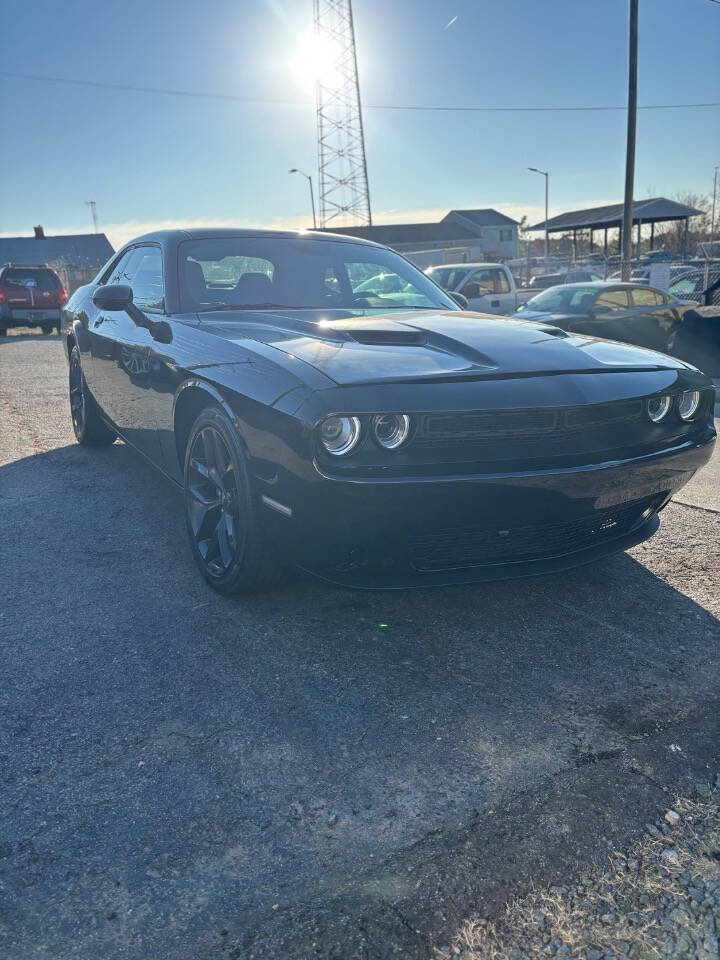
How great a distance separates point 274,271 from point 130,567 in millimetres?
1615

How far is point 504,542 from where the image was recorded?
2596 millimetres

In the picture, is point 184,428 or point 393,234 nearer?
point 184,428

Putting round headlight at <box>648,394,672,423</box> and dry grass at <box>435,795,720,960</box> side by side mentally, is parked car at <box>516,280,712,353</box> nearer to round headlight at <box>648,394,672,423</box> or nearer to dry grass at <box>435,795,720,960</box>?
round headlight at <box>648,394,672,423</box>

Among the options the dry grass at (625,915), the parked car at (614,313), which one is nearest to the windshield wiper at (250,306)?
the dry grass at (625,915)

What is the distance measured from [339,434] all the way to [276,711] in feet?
2.77

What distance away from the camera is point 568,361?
2.81 meters

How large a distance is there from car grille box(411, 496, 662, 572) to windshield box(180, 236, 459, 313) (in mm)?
1591

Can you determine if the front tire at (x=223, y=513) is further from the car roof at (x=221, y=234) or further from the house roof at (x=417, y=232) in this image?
the house roof at (x=417, y=232)

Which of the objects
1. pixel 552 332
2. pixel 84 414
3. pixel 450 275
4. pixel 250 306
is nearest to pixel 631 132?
pixel 450 275

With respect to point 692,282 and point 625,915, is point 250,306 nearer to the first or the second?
point 625,915

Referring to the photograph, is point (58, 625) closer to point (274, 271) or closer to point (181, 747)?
point (181, 747)

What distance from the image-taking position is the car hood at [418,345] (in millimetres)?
2568

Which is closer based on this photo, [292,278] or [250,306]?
[250,306]

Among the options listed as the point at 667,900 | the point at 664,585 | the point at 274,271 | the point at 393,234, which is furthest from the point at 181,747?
the point at 393,234
